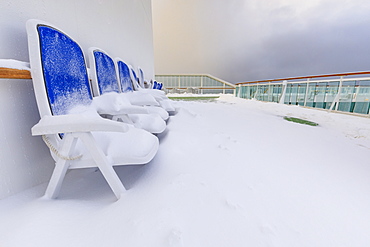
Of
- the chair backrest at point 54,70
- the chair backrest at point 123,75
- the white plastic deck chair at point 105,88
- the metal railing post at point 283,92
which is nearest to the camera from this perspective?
the chair backrest at point 54,70

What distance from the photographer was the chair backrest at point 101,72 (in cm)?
118

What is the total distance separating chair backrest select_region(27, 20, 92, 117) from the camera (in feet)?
2.10

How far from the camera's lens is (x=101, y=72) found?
1.27m

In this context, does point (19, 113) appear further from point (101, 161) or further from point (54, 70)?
point (101, 161)

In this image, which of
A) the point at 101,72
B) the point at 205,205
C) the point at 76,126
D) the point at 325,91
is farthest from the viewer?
the point at 325,91

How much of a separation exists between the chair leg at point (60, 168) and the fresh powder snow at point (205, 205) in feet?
0.12

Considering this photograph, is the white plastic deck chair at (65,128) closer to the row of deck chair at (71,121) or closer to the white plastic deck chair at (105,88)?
the row of deck chair at (71,121)

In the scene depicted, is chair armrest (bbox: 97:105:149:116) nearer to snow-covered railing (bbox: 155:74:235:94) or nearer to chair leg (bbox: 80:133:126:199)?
chair leg (bbox: 80:133:126:199)

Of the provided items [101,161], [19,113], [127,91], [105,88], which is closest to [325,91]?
[127,91]

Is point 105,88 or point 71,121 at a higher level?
point 105,88

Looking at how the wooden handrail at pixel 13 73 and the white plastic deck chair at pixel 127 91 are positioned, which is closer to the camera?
the wooden handrail at pixel 13 73

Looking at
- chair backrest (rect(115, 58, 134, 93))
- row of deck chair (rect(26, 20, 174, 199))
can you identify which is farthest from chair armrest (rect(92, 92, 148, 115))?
chair backrest (rect(115, 58, 134, 93))

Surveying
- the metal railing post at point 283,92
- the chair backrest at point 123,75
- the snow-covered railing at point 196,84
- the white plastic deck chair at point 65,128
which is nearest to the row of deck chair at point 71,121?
the white plastic deck chair at point 65,128

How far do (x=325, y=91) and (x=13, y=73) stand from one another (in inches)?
224
